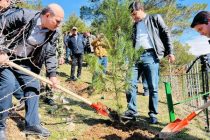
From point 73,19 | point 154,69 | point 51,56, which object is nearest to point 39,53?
point 51,56

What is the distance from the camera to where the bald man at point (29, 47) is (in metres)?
4.08

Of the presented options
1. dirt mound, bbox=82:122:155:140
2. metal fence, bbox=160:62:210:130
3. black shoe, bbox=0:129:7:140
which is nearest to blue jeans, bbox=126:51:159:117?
dirt mound, bbox=82:122:155:140

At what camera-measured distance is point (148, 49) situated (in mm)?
5309

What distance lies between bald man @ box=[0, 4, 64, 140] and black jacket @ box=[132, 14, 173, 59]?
147 cm

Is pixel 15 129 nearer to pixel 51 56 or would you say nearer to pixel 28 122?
pixel 28 122

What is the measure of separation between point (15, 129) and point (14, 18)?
140 cm

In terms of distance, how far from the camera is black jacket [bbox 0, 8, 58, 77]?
412 cm

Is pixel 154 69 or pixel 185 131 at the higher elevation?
pixel 154 69

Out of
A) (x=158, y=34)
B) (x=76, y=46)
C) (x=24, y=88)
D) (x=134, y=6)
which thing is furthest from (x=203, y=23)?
(x=76, y=46)

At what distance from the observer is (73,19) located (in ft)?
122

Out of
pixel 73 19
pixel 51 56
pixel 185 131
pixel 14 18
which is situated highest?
pixel 73 19

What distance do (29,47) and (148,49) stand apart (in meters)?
1.82

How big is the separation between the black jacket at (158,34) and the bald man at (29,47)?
4.83 ft

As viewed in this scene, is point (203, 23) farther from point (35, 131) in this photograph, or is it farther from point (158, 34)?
point (35, 131)
